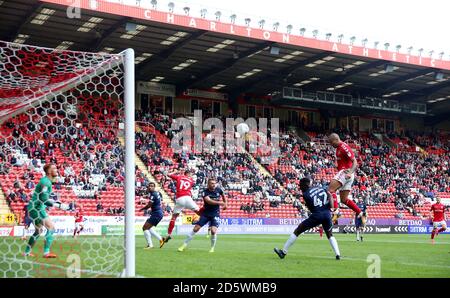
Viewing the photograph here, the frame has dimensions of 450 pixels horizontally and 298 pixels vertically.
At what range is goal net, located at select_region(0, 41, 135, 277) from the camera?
9.01 metres

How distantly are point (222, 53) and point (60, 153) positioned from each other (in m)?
17.2

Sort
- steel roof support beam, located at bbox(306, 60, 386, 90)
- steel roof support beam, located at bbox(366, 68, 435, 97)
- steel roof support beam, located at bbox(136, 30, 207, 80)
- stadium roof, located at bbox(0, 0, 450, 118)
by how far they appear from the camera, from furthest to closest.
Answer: steel roof support beam, located at bbox(366, 68, 435, 97), steel roof support beam, located at bbox(306, 60, 386, 90), steel roof support beam, located at bbox(136, 30, 207, 80), stadium roof, located at bbox(0, 0, 450, 118)

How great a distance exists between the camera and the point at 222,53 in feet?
122

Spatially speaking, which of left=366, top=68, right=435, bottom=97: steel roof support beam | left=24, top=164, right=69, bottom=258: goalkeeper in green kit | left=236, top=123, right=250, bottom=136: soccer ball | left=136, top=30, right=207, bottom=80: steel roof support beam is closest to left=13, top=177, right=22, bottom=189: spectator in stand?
left=24, top=164, right=69, bottom=258: goalkeeper in green kit

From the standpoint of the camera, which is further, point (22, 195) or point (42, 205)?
point (22, 195)

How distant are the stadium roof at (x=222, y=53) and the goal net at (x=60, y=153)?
353 inches

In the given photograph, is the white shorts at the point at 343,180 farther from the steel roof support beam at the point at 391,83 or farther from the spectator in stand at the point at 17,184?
the steel roof support beam at the point at 391,83

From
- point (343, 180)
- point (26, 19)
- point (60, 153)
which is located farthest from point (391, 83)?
point (343, 180)

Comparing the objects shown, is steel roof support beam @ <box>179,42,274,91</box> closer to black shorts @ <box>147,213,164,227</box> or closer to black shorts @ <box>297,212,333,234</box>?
black shorts @ <box>147,213,164,227</box>

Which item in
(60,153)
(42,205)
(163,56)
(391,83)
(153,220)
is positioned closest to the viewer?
(42,205)

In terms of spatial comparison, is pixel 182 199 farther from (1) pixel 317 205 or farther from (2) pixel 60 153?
(2) pixel 60 153

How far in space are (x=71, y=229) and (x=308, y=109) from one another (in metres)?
27.7

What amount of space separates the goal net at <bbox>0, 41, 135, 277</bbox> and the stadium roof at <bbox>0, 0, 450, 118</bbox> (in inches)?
353

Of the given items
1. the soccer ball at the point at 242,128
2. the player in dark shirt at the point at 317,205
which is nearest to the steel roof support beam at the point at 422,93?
the soccer ball at the point at 242,128
